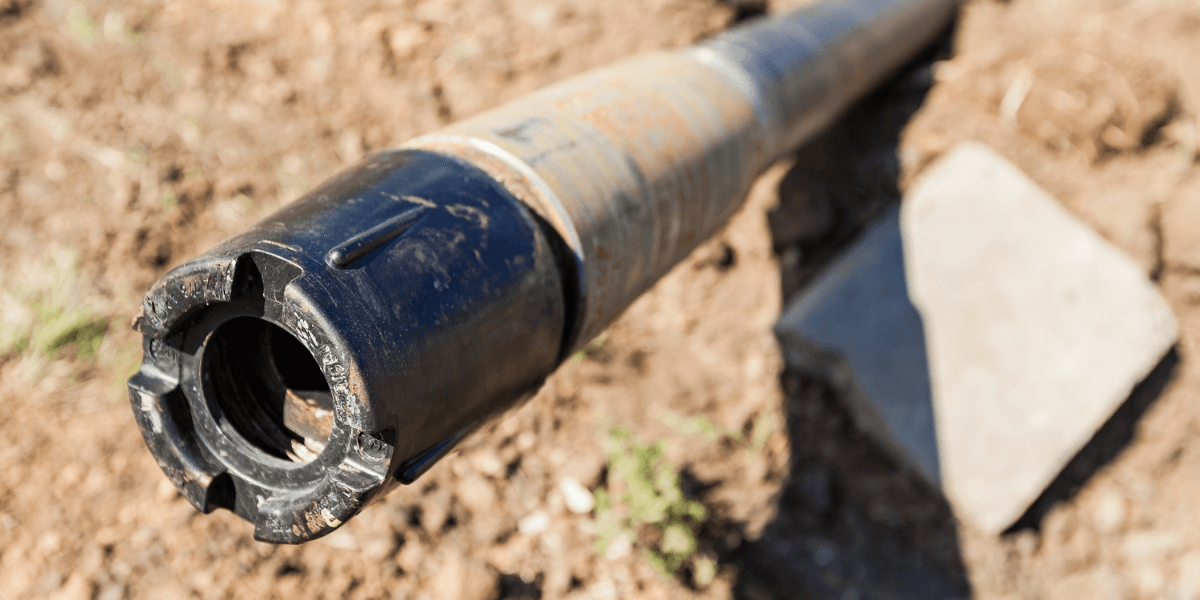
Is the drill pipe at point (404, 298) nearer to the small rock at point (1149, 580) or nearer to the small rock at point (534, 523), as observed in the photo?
the small rock at point (534, 523)

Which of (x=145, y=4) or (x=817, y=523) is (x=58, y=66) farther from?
(x=817, y=523)

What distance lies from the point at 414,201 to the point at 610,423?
1.27m

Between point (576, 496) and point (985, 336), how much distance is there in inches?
60.6

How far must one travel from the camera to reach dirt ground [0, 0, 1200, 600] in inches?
68.6

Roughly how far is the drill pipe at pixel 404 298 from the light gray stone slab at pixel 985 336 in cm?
119

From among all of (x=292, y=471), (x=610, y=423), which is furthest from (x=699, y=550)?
(x=292, y=471)

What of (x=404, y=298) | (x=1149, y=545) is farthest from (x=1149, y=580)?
(x=404, y=298)

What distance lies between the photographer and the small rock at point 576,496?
1996 mm

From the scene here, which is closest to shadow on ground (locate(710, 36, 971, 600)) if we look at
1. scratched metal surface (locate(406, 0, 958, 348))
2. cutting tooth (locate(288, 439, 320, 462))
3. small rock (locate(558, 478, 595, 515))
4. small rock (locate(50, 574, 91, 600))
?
small rock (locate(558, 478, 595, 515))

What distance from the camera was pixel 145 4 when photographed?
2646 millimetres

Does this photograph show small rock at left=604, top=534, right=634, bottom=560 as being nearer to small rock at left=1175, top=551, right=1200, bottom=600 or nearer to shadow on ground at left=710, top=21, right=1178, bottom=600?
shadow on ground at left=710, top=21, right=1178, bottom=600

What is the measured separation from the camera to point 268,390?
1140 millimetres

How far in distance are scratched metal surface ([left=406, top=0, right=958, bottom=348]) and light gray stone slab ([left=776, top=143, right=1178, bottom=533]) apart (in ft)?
2.16

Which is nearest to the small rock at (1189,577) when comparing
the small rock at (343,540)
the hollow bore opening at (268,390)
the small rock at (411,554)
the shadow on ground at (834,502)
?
the shadow on ground at (834,502)
